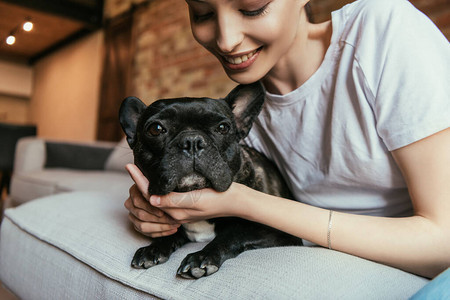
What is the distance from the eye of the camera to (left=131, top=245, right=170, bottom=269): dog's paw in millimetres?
844

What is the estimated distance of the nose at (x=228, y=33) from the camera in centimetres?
84

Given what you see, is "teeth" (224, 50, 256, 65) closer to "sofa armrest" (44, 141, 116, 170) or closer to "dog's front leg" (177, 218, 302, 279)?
"dog's front leg" (177, 218, 302, 279)

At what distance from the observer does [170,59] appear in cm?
407

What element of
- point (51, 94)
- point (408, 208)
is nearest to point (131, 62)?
point (51, 94)

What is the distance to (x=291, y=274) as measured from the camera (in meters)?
0.70

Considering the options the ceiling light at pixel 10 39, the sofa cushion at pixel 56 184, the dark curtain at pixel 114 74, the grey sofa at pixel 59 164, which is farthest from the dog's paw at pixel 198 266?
the dark curtain at pixel 114 74

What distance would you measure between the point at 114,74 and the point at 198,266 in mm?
4889

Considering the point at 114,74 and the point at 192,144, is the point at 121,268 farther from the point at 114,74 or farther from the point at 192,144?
the point at 114,74

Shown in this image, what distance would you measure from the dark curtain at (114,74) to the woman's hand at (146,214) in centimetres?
410

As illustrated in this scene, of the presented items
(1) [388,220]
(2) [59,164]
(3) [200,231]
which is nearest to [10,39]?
(3) [200,231]

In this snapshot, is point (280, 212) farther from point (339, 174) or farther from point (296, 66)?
point (296, 66)

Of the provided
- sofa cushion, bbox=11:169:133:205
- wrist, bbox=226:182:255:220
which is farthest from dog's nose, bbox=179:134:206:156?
sofa cushion, bbox=11:169:133:205

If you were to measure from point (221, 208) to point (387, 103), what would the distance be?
17.8 inches

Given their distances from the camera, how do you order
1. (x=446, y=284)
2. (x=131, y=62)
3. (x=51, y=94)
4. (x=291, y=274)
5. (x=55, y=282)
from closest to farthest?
(x=446, y=284) < (x=291, y=274) < (x=55, y=282) < (x=131, y=62) < (x=51, y=94)
